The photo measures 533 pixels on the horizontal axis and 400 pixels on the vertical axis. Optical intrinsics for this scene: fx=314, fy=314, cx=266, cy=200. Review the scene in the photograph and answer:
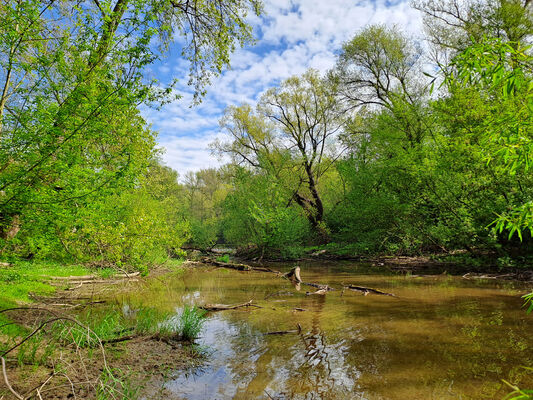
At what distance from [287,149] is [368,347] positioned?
2576 centimetres

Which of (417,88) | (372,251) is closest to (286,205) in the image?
(372,251)

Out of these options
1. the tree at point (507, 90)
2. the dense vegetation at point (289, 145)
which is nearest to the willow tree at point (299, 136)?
the dense vegetation at point (289, 145)

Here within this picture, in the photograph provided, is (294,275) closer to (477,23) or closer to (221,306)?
(221,306)

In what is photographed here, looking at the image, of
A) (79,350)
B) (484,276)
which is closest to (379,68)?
(484,276)

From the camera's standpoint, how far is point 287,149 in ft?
101

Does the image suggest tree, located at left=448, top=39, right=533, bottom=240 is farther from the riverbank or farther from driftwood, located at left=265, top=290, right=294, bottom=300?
driftwood, located at left=265, top=290, right=294, bottom=300

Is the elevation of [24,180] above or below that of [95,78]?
below

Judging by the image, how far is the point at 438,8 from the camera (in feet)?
68.1

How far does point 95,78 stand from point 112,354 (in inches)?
184

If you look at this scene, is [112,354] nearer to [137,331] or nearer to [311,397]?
[137,331]

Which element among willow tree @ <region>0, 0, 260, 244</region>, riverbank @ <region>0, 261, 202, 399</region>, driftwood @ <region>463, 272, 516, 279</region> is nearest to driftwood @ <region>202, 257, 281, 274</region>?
driftwood @ <region>463, 272, 516, 279</region>

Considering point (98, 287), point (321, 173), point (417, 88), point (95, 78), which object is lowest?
point (98, 287)

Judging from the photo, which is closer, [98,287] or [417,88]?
[98,287]

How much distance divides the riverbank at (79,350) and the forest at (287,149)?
3.98 feet
